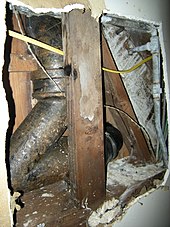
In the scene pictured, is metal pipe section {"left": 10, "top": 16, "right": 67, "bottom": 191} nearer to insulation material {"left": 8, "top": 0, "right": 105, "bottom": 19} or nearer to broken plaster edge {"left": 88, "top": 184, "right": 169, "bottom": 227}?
insulation material {"left": 8, "top": 0, "right": 105, "bottom": 19}

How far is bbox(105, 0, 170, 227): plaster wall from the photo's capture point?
0.81m

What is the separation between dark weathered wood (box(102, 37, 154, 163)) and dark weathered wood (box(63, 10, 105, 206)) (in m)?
0.24

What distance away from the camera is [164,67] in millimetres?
1034

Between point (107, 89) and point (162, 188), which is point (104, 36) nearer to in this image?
point (107, 89)

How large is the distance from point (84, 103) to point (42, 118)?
192 millimetres

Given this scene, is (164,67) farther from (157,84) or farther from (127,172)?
(127,172)

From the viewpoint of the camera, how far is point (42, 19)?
2.59 ft

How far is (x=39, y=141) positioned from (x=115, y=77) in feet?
1.64

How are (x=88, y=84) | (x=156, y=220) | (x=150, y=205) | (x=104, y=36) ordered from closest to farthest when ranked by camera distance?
(x=88, y=84) → (x=104, y=36) → (x=150, y=205) → (x=156, y=220)

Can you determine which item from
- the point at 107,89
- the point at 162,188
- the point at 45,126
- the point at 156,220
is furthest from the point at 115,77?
the point at 156,220

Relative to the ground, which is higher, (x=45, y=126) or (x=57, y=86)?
(x=57, y=86)

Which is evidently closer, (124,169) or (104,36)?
(104,36)

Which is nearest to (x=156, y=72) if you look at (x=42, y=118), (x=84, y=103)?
(x=84, y=103)

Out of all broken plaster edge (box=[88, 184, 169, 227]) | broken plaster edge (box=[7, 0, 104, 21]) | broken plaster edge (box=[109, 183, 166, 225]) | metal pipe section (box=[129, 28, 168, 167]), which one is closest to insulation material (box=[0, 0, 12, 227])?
broken plaster edge (box=[7, 0, 104, 21])
